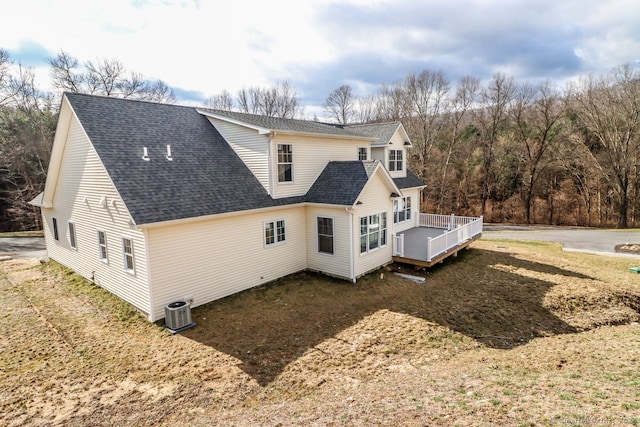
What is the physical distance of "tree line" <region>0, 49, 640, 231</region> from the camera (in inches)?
1172

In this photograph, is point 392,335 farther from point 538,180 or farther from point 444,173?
point 538,180

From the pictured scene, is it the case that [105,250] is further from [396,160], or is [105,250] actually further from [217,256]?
[396,160]

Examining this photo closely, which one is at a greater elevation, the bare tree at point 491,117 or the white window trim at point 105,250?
the bare tree at point 491,117

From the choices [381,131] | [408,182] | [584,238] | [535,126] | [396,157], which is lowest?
[584,238]

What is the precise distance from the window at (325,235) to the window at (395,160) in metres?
7.79

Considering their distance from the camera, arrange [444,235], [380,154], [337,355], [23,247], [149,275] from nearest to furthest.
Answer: [337,355]
[149,275]
[444,235]
[380,154]
[23,247]

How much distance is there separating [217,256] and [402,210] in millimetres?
11865

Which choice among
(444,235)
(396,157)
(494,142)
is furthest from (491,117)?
(444,235)

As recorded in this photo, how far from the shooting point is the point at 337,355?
8.07 m

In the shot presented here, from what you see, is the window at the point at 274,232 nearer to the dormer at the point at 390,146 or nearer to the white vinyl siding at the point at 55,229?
the dormer at the point at 390,146

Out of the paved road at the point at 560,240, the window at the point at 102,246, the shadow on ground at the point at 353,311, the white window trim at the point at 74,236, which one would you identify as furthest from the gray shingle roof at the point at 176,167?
the paved road at the point at 560,240

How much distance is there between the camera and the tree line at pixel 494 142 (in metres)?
29.8

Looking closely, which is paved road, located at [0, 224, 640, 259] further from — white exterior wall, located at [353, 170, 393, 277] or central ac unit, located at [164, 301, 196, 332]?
central ac unit, located at [164, 301, 196, 332]

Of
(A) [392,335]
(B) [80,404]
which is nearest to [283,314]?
(A) [392,335]
